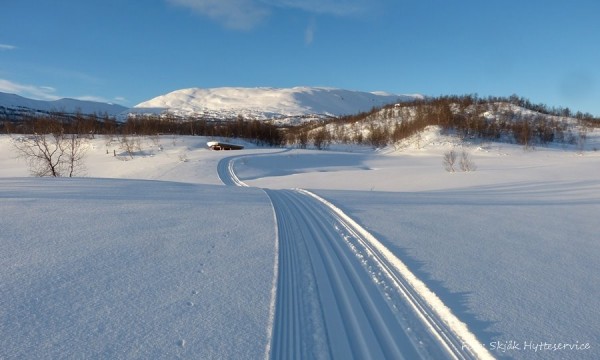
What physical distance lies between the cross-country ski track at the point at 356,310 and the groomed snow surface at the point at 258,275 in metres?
0.03

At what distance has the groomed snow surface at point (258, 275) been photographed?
3508 millimetres

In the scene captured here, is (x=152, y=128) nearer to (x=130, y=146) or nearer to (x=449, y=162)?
(x=130, y=146)

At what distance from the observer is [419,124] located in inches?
3147

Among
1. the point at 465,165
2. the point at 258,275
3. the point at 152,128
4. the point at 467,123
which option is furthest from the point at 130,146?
the point at 467,123

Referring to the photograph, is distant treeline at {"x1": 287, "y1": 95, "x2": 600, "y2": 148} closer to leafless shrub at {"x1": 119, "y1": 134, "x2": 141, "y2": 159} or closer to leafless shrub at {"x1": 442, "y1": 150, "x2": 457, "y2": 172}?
leafless shrub at {"x1": 119, "y1": 134, "x2": 141, "y2": 159}

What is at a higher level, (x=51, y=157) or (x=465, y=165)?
(x=465, y=165)

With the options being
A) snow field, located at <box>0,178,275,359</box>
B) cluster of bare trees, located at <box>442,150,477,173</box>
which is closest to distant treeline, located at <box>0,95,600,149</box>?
cluster of bare trees, located at <box>442,150,477,173</box>

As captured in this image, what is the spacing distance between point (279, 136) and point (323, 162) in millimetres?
41750

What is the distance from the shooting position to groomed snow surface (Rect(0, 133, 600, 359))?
3.51 meters

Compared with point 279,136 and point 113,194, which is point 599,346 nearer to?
point 113,194

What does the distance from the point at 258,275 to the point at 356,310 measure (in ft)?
5.06

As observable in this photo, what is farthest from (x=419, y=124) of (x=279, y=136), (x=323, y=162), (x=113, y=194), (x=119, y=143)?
(x=113, y=194)

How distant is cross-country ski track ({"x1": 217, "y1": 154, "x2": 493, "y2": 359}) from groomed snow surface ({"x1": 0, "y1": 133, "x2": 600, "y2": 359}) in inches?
1.1

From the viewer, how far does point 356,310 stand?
4340mm
